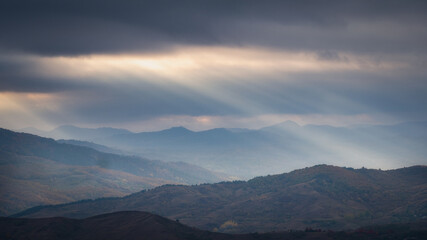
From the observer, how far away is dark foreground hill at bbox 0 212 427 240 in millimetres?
128000

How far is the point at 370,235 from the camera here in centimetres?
12688

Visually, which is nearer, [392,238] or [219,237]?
[392,238]

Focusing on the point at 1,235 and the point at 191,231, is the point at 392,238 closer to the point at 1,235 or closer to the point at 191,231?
the point at 191,231

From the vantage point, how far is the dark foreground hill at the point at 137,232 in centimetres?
12800

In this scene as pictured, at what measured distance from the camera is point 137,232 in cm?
13338

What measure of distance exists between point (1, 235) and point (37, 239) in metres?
13.7

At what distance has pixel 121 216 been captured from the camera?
152625 mm

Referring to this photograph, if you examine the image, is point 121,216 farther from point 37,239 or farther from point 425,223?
point 425,223

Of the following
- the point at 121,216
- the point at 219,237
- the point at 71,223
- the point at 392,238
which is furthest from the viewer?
the point at 121,216

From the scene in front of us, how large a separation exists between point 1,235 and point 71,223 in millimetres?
20050

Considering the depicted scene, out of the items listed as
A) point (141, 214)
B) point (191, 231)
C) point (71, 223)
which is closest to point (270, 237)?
point (191, 231)

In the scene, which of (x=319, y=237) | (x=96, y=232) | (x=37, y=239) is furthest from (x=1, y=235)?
(x=319, y=237)

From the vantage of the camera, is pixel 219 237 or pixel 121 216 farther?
pixel 121 216

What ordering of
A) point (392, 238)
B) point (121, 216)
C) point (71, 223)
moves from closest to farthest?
point (392, 238), point (71, 223), point (121, 216)
